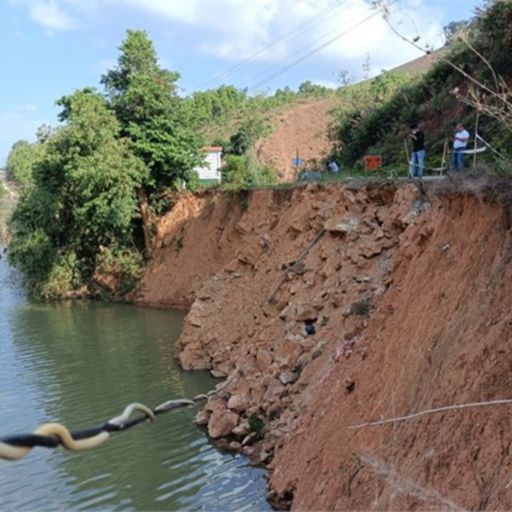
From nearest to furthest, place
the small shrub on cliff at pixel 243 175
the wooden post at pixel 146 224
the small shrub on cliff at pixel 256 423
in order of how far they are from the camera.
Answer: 1. the small shrub on cliff at pixel 256 423
2. the small shrub on cliff at pixel 243 175
3. the wooden post at pixel 146 224

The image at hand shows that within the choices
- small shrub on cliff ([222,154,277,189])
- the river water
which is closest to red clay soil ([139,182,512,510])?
the river water

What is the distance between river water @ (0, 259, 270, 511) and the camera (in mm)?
9570

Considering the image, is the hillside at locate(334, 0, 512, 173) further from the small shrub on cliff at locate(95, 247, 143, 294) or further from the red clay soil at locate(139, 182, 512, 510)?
the small shrub on cliff at locate(95, 247, 143, 294)

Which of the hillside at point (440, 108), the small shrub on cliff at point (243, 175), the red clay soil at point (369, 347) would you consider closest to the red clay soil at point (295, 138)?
the small shrub on cliff at point (243, 175)

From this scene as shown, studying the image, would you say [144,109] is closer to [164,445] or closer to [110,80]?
[110,80]

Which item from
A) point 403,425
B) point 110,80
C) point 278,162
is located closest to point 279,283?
point 403,425

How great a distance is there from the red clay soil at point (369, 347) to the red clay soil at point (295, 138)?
32492mm

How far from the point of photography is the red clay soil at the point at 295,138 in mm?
51125

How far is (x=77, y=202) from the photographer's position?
26453 mm

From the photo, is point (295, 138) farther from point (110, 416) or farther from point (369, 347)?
point (369, 347)

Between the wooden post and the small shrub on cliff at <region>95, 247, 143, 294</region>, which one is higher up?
the wooden post

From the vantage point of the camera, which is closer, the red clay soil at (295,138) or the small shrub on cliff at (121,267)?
the small shrub on cliff at (121,267)

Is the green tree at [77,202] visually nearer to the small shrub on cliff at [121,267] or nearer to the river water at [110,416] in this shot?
the small shrub on cliff at [121,267]

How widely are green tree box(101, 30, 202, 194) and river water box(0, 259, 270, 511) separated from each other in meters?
6.30
